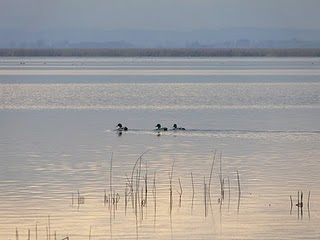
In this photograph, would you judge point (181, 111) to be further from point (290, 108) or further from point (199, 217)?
point (199, 217)

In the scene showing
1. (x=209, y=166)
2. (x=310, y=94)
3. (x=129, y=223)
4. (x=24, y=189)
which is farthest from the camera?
(x=310, y=94)

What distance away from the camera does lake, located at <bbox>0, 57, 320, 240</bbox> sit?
13.6 m

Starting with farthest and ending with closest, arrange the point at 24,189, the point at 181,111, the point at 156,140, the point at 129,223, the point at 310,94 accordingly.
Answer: the point at 310,94 → the point at 181,111 → the point at 156,140 → the point at 24,189 → the point at 129,223

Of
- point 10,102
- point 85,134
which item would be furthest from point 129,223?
point 10,102

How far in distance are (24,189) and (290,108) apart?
2258 cm

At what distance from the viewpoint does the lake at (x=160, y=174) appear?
13602 millimetres

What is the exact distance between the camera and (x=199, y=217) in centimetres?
1412

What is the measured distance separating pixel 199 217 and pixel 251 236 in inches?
54.6

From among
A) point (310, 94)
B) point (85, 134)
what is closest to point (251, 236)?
point (85, 134)

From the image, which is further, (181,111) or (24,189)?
(181,111)

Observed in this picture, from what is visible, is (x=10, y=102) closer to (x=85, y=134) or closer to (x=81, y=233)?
(x=85, y=134)

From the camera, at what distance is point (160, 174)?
18.0 metres

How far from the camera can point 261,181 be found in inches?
673

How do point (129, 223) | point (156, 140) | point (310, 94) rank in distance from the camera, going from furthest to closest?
point (310, 94) → point (156, 140) → point (129, 223)
